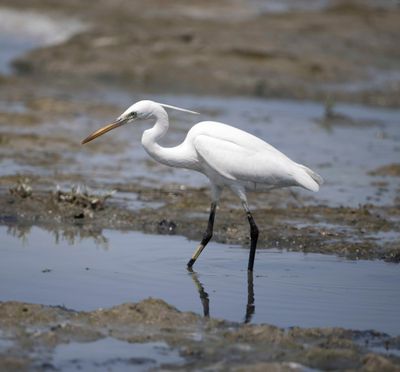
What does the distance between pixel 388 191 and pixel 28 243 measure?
485cm

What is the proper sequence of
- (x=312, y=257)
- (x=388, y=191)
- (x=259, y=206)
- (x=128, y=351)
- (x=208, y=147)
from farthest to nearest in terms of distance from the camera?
(x=388, y=191) < (x=259, y=206) < (x=312, y=257) < (x=208, y=147) < (x=128, y=351)

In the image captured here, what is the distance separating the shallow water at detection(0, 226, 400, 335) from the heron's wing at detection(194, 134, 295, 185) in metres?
0.79

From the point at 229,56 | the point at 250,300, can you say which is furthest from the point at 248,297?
the point at 229,56

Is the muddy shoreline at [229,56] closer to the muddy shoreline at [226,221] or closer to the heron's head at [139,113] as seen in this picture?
the muddy shoreline at [226,221]

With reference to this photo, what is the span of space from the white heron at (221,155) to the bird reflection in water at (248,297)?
0.27 m

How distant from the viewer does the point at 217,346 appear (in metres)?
6.07

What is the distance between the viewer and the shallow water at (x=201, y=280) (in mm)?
7184

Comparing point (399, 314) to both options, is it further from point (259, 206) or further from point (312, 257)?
point (259, 206)

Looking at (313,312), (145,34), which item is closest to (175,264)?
(313,312)

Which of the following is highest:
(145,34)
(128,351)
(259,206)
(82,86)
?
(145,34)

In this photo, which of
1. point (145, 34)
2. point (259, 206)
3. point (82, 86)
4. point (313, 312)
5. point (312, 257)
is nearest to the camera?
point (313, 312)

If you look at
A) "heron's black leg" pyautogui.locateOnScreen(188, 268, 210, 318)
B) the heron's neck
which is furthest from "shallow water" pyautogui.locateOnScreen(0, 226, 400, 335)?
the heron's neck

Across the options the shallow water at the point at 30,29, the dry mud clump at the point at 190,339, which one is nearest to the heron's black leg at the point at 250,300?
the dry mud clump at the point at 190,339

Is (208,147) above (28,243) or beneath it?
above
